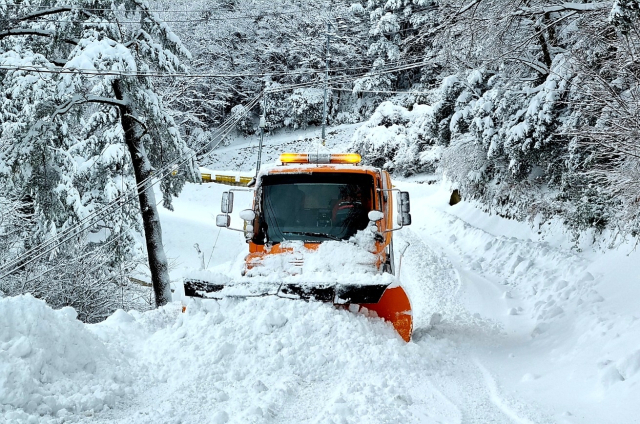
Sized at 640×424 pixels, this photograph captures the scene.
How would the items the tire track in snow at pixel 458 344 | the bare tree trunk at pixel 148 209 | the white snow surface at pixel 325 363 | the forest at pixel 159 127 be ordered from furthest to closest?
the bare tree trunk at pixel 148 209 < the forest at pixel 159 127 < the tire track in snow at pixel 458 344 < the white snow surface at pixel 325 363

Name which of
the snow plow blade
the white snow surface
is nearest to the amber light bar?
the white snow surface

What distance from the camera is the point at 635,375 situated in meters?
4.62

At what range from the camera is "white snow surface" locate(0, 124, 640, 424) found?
4102 mm

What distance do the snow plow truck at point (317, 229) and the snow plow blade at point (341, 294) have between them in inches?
0.5

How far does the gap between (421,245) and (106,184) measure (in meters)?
9.88

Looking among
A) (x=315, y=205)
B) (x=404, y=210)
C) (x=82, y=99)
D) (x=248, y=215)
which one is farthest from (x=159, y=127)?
(x=404, y=210)

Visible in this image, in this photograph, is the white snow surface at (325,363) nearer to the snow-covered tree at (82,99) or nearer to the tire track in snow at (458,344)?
the tire track in snow at (458,344)

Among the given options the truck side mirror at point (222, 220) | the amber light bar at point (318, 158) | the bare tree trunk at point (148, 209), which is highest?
the amber light bar at point (318, 158)

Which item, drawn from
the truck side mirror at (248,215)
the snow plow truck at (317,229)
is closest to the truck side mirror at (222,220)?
the snow plow truck at (317,229)

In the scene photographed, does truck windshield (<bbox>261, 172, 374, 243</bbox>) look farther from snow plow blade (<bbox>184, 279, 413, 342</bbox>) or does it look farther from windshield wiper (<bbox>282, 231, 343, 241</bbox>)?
snow plow blade (<bbox>184, 279, 413, 342</bbox>)

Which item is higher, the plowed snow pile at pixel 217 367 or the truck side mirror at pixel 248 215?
the truck side mirror at pixel 248 215

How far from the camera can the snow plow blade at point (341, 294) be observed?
5.77 m

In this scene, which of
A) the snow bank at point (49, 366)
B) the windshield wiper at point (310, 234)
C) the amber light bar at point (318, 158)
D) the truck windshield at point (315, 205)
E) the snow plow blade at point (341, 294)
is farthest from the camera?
the amber light bar at point (318, 158)

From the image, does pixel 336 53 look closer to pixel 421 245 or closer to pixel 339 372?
pixel 421 245
